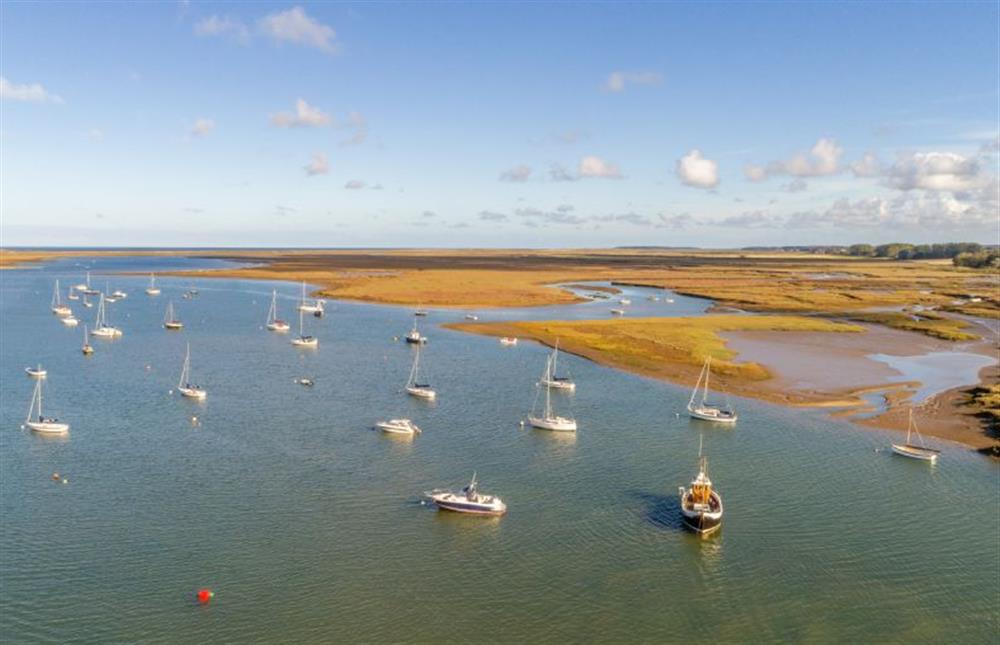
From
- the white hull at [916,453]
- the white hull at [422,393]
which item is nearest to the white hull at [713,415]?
the white hull at [916,453]

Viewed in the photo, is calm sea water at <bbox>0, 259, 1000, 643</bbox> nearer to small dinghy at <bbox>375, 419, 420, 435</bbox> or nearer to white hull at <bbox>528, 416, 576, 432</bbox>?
white hull at <bbox>528, 416, 576, 432</bbox>

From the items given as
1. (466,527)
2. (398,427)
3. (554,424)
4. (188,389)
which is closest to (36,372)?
(188,389)

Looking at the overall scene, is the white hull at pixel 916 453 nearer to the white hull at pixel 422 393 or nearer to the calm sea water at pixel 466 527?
the calm sea water at pixel 466 527

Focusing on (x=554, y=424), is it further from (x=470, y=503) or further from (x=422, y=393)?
(x=470, y=503)

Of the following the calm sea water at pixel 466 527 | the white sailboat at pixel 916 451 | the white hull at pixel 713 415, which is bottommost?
the calm sea water at pixel 466 527

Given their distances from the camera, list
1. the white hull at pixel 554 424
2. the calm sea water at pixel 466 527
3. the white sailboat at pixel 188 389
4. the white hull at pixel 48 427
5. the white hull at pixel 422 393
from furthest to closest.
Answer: the white hull at pixel 422 393, the white sailboat at pixel 188 389, the white hull at pixel 554 424, the white hull at pixel 48 427, the calm sea water at pixel 466 527

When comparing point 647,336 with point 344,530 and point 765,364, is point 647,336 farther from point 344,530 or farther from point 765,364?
point 344,530

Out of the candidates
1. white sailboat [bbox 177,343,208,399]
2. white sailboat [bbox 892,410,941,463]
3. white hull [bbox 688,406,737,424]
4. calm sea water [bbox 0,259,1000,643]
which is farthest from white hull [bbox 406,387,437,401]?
white sailboat [bbox 892,410,941,463]

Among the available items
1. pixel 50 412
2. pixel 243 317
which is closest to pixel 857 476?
pixel 50 412
